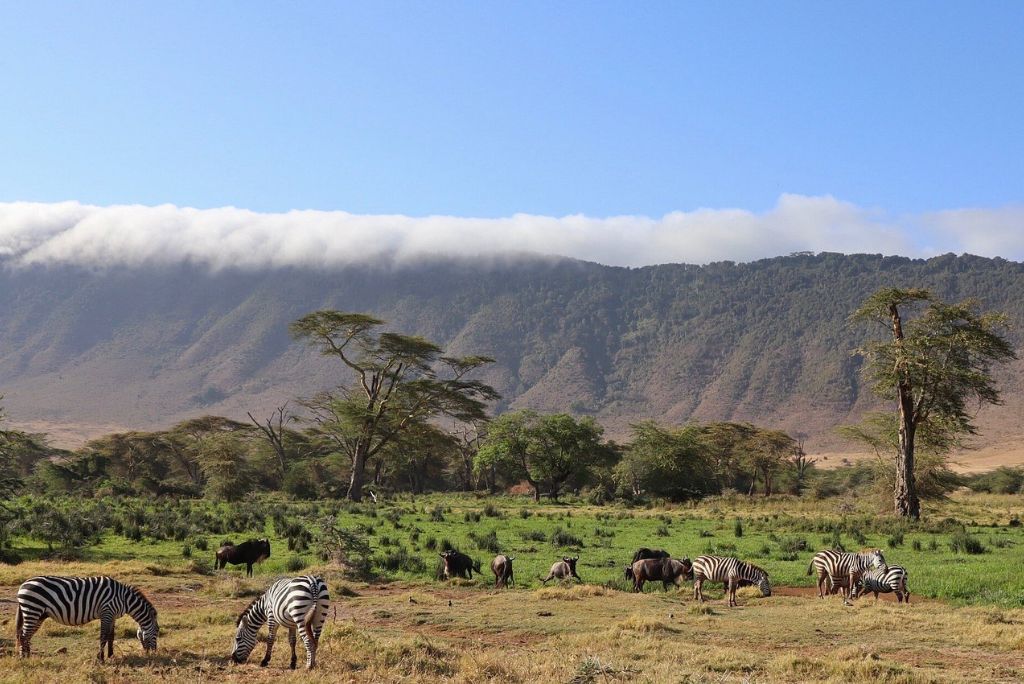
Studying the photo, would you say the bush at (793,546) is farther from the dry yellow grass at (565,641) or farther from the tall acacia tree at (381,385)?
the tall acacia tree at (381,385)

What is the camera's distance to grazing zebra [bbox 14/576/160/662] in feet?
36.3

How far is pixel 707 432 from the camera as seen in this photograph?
248 feet

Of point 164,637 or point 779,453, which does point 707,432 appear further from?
point 164,637

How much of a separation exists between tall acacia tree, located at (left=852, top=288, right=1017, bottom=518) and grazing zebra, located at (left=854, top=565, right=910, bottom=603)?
1992 centimetres

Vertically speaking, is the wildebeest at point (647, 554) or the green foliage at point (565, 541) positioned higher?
the wildebeest at point (647, 554)

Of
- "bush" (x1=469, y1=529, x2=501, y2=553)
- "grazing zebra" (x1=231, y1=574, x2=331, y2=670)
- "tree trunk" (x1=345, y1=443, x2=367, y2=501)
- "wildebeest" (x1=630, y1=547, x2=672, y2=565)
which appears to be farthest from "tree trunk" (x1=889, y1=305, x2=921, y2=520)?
"tree trunk" (x1=345, y1=443, x2=367, y2=501)

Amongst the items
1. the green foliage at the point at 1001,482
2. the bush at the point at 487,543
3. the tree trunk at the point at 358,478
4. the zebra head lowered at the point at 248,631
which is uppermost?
the zebra head lowered at the point at 248,631

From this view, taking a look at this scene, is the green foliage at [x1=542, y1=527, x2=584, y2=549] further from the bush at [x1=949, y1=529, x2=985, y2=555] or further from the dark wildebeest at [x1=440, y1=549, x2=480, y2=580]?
the bush at [x1=949, y1=529, x2=985, y2=555]

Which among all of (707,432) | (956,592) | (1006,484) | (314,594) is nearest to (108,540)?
(314,594)

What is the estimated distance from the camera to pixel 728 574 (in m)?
17.1

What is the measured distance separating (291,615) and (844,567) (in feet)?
40.0

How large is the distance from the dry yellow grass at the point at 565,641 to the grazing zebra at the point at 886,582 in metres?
0.30

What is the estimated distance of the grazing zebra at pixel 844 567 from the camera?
17422 mm

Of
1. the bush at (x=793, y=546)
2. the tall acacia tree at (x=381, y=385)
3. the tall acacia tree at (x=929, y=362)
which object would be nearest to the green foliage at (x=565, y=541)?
the bush at (x=793, y=546)
